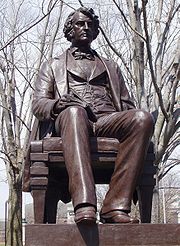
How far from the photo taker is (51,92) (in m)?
4.48

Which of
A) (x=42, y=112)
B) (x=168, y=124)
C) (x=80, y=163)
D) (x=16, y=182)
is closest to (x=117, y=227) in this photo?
(x=80, y=163)

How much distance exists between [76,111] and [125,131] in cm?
41

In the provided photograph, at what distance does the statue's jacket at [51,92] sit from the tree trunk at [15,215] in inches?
333

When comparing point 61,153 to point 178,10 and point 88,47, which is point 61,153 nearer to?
point 88,47

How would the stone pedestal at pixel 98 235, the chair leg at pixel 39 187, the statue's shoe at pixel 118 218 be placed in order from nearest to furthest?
1. the stone pedestal at pixel 98 235
2. the statue's shoe at pixel 118 218
3. the chair leg at pixel 39 187

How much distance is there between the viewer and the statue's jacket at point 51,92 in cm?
424

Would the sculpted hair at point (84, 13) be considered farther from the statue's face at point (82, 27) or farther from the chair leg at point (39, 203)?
the chair leg at point (39, 203)

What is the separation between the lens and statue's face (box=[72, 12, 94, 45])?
179 inches

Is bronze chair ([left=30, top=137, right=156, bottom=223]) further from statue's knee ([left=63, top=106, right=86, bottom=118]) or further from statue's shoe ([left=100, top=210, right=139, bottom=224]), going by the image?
statue's shoe ([left=100, top=210, right=139, bottom=224])

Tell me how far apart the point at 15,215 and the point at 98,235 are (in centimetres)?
964

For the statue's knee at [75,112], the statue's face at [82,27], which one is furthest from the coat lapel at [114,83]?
the statue's knee at [75,112]

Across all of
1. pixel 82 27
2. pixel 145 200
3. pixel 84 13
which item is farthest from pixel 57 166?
pixel 84 13

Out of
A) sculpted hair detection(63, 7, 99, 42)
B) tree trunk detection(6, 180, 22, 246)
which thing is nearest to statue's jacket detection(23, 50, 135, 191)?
sculpted hair detection(63, 7, 99, 42)

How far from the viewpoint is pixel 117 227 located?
3.59 m
